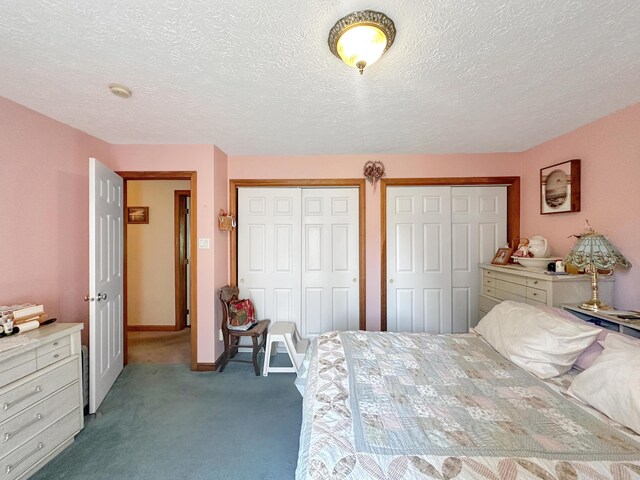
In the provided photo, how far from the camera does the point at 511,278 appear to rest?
2.39 m

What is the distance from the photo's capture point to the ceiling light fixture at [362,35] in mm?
1081

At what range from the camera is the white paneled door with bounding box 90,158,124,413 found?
1.97 meters

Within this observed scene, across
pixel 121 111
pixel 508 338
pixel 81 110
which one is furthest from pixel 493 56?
pixel 81 110

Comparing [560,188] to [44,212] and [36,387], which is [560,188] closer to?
[36,387]

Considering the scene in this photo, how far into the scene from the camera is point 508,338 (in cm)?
156

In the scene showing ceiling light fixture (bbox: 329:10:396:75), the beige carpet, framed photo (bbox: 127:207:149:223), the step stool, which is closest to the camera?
ceiling light fixture (bbox: 329:10:396:75)

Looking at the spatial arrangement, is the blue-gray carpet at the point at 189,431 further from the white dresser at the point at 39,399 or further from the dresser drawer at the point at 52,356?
the dresser drawer at the point at 52,356

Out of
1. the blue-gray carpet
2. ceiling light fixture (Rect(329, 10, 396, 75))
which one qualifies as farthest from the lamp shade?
the blue-gray carpet

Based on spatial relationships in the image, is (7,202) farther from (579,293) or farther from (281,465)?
(579,293)

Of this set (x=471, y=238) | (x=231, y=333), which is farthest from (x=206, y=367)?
(x=471, y=238)

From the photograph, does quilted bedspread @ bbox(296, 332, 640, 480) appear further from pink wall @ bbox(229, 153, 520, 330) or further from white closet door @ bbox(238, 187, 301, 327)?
white closet door @ bbox(238, 187, 301, 327)

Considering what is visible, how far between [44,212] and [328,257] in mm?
2566

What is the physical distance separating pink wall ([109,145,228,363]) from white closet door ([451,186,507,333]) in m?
2.78

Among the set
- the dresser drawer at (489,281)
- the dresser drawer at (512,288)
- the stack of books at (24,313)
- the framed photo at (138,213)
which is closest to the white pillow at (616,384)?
the dresser drawer at (512,288)
